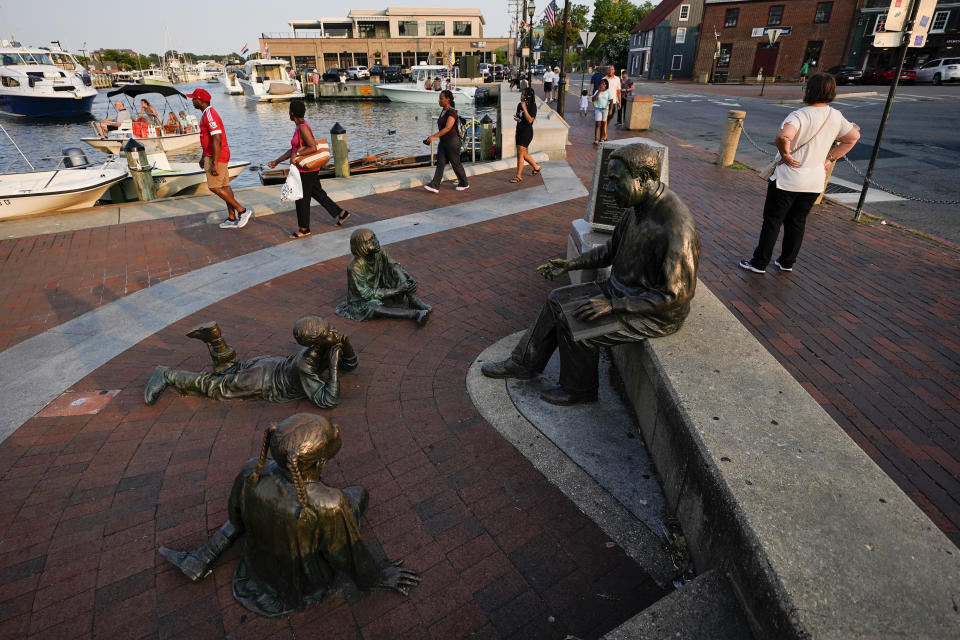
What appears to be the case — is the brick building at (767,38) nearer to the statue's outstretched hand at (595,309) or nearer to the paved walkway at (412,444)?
the paved walkway at (412,444)

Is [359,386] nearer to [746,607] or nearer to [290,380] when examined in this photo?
[290,380]

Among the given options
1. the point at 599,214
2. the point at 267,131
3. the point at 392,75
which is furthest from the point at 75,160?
the point at 392,75

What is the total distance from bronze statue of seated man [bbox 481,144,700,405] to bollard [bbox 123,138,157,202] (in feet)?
30.5

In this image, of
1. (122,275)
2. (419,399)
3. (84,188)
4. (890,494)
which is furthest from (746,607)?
(84,188)

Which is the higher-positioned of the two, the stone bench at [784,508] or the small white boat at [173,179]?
the stone bench at [784,508]

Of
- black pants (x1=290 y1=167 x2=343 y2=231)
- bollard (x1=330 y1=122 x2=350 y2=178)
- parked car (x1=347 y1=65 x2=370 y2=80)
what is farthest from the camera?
parked car (x1=347 y1=65 x2=370 y2=80)

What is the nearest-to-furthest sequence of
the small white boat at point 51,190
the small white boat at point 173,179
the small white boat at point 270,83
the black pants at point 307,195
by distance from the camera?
the black pants at point 307,195, the small white boat at point 51,190, the small white boat at point 173,179, the small white boat at point 270,83

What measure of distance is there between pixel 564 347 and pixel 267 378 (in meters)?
2.22

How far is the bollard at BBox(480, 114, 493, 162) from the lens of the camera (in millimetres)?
14445

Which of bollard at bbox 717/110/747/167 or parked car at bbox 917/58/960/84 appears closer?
bollard at bbox 717/110/747/167

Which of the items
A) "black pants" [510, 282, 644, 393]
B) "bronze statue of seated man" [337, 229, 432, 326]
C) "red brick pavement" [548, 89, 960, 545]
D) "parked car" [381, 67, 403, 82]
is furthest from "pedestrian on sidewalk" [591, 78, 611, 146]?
"parked car" [381, 67, 403, 82]

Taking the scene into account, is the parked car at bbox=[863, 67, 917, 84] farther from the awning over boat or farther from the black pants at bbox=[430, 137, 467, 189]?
the awning over boat

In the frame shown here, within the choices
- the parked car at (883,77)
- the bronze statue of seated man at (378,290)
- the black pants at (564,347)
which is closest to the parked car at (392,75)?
the parked car at (883,77)

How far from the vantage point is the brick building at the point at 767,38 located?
4172cm
